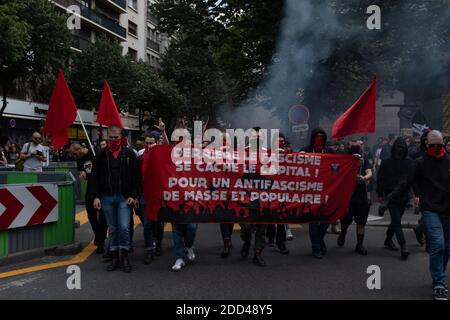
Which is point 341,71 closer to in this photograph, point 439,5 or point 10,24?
point 439,5

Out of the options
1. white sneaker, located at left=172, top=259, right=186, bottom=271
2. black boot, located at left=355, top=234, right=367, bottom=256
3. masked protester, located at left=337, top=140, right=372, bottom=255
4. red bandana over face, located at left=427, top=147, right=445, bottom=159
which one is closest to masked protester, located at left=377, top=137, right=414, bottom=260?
masked protester, located at left=337, top=140, right=372, bottom=255

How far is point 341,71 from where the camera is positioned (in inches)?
546

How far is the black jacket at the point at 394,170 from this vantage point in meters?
7.07

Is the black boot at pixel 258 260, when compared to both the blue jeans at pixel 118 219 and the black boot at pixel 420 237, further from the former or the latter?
the black boot at pixel 420 237

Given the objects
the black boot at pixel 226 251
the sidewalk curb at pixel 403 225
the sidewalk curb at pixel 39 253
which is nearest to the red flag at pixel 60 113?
the sidewalk curb at pixel 39 253

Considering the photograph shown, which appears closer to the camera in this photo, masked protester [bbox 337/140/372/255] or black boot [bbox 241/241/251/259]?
black boot [bbox 241/241/251/259]

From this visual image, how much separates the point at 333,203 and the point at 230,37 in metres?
9.28

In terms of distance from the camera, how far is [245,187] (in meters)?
6.37

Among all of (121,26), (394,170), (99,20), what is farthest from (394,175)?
(121,26)

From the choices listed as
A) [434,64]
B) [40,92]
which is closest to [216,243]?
[434,64]

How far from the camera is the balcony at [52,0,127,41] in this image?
114 ft

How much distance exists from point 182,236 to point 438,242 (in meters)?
2.78

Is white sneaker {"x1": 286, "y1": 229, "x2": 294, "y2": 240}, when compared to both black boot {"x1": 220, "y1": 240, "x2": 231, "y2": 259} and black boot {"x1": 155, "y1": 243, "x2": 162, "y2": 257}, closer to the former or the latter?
black boot {"x1": 220, "y1": 240, "x2": 231, "y2": 259}

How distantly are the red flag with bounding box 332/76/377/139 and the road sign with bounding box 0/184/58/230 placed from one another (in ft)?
12.0
